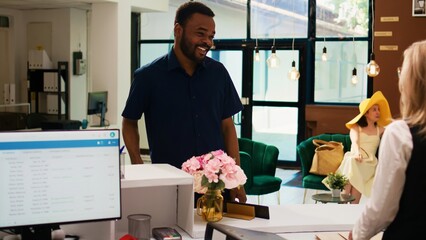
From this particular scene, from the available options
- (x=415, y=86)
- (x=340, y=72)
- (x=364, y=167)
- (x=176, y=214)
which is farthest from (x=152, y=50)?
(x=415, y=86)

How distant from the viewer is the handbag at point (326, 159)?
6988 millimetres

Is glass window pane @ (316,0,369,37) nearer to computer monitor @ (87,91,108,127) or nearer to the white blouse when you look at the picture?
computer monitor @ (87,91,108,127)

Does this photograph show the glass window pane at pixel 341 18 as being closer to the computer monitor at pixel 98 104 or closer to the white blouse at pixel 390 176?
the computer monitor at pixel 98 104

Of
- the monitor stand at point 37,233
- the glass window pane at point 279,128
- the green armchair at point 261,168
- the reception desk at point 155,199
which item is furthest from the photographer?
the glass window pane at point 279,128

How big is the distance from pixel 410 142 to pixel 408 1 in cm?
706

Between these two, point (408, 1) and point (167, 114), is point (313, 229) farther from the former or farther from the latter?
point (408, 1)

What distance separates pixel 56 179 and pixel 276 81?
8434 mm

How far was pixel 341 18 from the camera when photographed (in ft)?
32.1

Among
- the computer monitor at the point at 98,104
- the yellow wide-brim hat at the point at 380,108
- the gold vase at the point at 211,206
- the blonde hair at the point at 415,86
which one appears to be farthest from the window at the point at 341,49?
the blonde hair at the point at 415,86

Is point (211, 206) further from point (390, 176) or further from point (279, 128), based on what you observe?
point (279, 128)

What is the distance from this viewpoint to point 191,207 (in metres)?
2.62

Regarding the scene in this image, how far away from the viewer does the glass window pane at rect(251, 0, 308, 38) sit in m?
10.0

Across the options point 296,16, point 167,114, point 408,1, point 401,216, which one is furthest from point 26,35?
point 401,216

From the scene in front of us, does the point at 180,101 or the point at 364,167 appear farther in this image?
the point at 364,167
